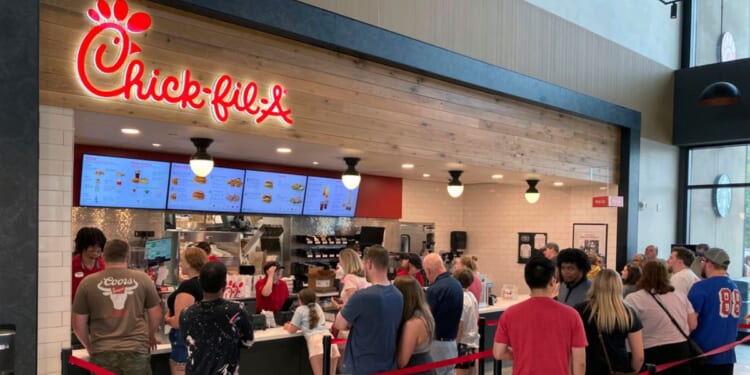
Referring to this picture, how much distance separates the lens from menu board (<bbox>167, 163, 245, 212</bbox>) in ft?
25.4

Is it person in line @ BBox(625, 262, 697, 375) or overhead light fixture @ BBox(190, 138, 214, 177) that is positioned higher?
overhead light fixture @ BBox(190, 138, 214, 177)

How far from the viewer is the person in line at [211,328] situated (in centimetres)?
342

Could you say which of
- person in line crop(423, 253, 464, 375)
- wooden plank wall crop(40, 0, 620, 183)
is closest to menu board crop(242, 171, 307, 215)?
wooden plank wall crop(40, 0, 620, 183)

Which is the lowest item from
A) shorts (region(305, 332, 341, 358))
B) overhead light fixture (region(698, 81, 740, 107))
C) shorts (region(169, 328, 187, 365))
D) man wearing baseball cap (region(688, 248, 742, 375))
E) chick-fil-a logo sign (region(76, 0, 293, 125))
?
shorts (region(305, 332, 341, 358))

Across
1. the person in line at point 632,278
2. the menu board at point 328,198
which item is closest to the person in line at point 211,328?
the person in line at point 632,278

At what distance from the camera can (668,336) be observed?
4520 millimetres

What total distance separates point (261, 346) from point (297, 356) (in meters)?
0.44

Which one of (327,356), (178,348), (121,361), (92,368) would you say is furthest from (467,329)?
(92,368)

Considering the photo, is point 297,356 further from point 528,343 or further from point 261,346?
point 528,343

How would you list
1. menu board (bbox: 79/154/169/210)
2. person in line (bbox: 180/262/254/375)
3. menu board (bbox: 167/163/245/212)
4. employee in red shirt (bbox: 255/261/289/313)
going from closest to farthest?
1. person in line (bbox: 180/262/254/375)
2. employee in red shirt (bbox: 255/261/289/313)
3. menu board (bbox: 79/154/169/210)
4. menu board (bbox: 167/163/245/212)

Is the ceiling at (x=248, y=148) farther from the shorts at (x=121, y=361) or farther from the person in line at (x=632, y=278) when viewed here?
the person in line at (x=632, y=278)

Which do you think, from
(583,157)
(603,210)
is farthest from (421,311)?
(603,210)

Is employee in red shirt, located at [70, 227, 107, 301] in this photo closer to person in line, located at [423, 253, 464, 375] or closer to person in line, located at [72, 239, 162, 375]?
person in line, located at [72, 239, 162, 375]

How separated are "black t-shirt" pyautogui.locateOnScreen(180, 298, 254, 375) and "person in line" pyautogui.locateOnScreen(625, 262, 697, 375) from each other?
295 centimetres
